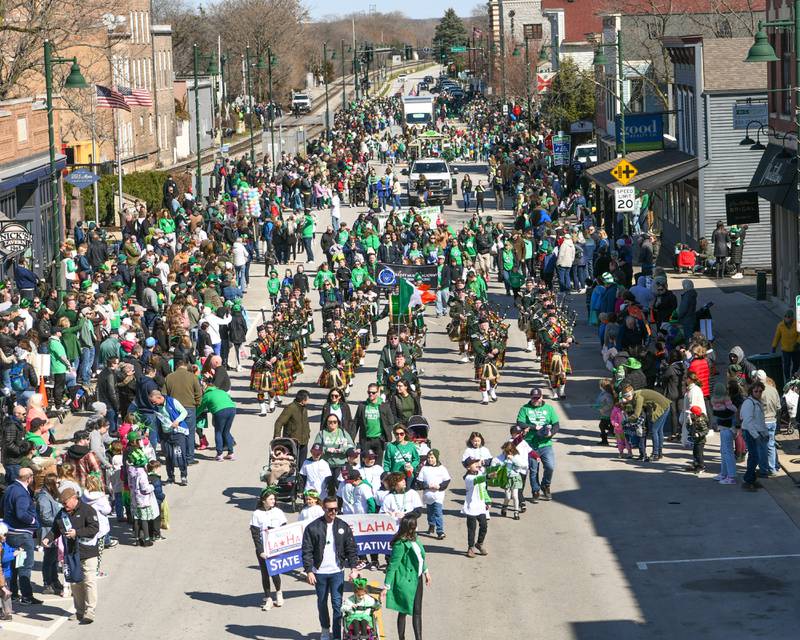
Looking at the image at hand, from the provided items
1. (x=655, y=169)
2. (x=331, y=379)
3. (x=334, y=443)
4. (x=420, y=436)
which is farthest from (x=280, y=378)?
(x=655, y=169)

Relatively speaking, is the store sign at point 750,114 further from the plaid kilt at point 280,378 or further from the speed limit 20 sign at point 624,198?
the plaid kilt at point 280,378

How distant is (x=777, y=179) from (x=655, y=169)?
1114 centimetres

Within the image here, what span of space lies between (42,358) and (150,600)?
9892mm

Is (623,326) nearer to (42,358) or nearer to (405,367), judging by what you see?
(405,367)

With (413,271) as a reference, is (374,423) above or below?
below

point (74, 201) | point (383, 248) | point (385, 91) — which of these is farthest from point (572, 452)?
point (385, 91)

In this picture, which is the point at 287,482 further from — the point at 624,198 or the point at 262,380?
the point at 624,198

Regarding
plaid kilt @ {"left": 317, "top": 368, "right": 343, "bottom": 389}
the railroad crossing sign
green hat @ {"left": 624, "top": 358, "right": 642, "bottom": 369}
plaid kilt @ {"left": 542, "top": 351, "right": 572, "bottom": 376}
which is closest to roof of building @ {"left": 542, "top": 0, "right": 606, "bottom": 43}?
the railroad crossing sign

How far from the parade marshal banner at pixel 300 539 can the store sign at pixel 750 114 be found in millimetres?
24755

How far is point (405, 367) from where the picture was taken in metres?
25.3

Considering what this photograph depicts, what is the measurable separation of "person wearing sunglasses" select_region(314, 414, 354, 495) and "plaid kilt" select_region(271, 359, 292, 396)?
7.22 metres

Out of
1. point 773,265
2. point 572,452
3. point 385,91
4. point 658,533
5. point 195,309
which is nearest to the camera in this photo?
point 658,533

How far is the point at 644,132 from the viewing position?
46.2 meters

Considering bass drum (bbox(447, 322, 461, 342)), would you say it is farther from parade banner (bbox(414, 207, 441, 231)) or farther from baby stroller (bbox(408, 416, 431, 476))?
parade banner (bbox(414, 207, 441, 231))
